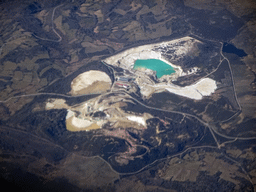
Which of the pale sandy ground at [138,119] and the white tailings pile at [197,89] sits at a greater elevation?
the white tailings pile at [197,89]

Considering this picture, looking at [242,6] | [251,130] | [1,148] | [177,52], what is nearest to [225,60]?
[177,52]

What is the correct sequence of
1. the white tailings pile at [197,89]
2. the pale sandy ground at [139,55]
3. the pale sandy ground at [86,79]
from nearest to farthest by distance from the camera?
the white tailings pile at [197,89] → the pale sandy ground at [86,79] → the pale sandy ground at [139,55]

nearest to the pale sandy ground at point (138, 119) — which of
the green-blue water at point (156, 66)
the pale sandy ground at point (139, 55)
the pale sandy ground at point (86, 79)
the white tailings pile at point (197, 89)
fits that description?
the white tailings pile at point (197, 89)

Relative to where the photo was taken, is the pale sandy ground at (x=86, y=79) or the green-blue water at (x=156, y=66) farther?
the green-blue water at (x=156, y=66)

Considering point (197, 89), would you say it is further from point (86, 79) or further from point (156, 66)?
point (86, 79)

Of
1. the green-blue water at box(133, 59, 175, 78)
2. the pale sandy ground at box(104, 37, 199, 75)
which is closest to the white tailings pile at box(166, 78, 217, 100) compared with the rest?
the green-blue water at box(133, 59, 175, 78)

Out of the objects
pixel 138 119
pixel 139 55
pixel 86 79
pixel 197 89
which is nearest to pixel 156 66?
pixel 139 55

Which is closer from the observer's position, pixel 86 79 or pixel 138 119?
pixel 138 119

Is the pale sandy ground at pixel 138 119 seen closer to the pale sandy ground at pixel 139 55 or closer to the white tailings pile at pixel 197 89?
the white tailings pile at pixel 197 89
